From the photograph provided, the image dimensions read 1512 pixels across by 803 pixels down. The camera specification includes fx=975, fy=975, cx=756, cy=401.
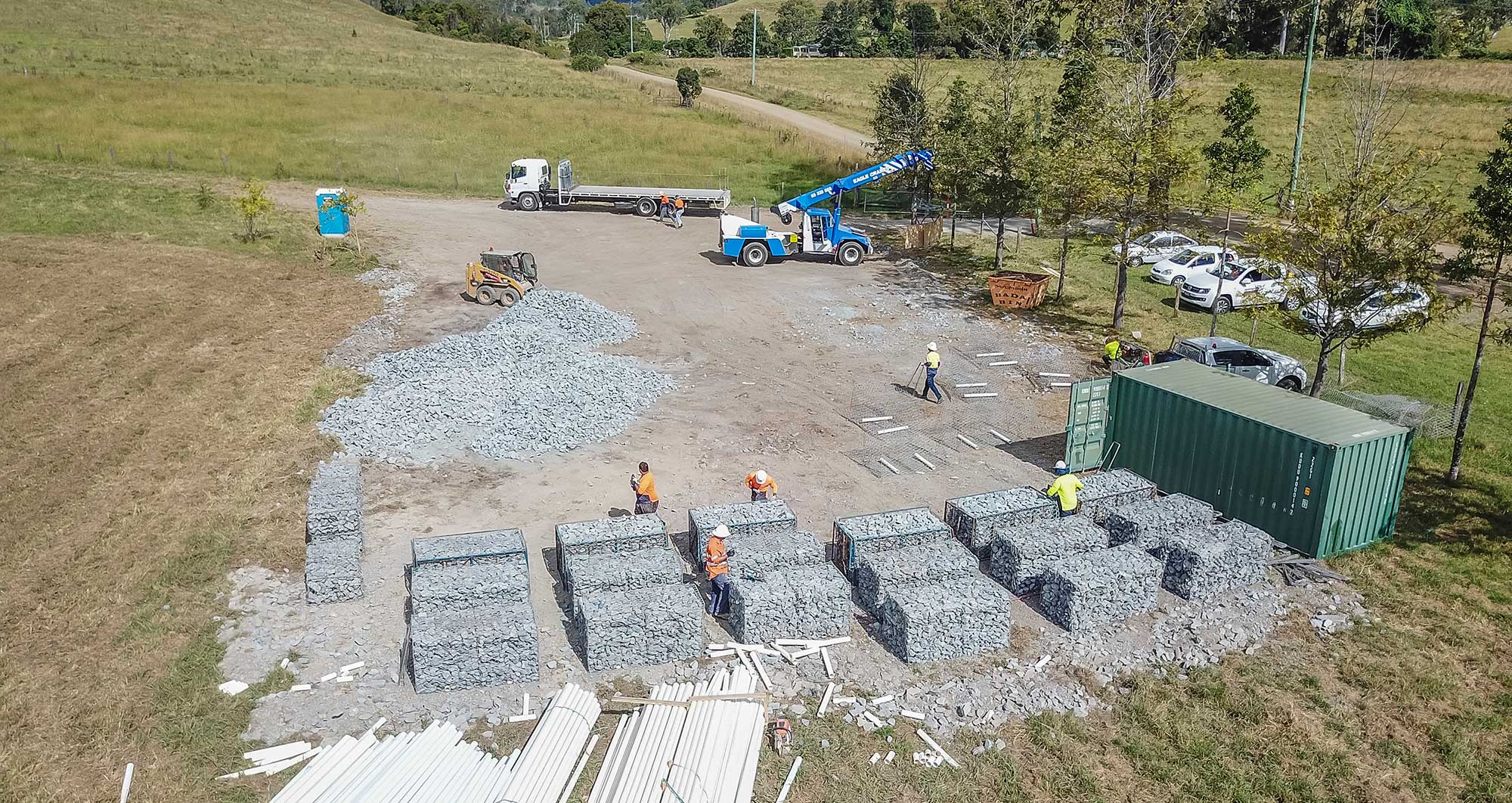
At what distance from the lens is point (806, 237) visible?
112ft

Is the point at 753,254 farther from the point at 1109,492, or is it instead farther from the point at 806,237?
the point at 1109,492

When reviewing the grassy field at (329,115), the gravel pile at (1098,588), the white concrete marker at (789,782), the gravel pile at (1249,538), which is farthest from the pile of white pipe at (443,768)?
the grassy field at (329,115)

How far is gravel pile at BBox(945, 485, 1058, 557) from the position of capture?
15.4 meters

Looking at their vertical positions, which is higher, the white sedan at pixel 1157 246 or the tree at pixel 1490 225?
the tree at pixel 1490 225

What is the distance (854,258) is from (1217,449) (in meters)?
19.1

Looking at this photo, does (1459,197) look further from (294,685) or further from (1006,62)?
(294,685)

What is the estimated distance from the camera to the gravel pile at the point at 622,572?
13523mm

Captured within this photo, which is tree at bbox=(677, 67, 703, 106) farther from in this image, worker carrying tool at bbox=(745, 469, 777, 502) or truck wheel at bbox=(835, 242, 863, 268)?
worker carrying tool at bbox=(745, 469, 777, 502)

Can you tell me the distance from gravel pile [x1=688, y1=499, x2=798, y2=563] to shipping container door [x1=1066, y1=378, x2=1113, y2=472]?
6.40 meters

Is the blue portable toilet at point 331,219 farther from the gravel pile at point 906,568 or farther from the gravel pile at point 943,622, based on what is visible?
the gravel pile at point 943,622

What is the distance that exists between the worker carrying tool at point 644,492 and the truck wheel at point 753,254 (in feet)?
61.6

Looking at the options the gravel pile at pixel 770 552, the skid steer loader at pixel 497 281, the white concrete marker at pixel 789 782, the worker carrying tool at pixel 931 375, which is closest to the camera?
the white concrete marker at pixel 789 782

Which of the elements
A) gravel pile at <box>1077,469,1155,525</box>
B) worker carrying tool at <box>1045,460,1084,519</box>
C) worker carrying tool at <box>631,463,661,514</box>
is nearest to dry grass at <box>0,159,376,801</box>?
worker carrying tool at <box>631,463,661,514</box>

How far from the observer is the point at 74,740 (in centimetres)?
1110
